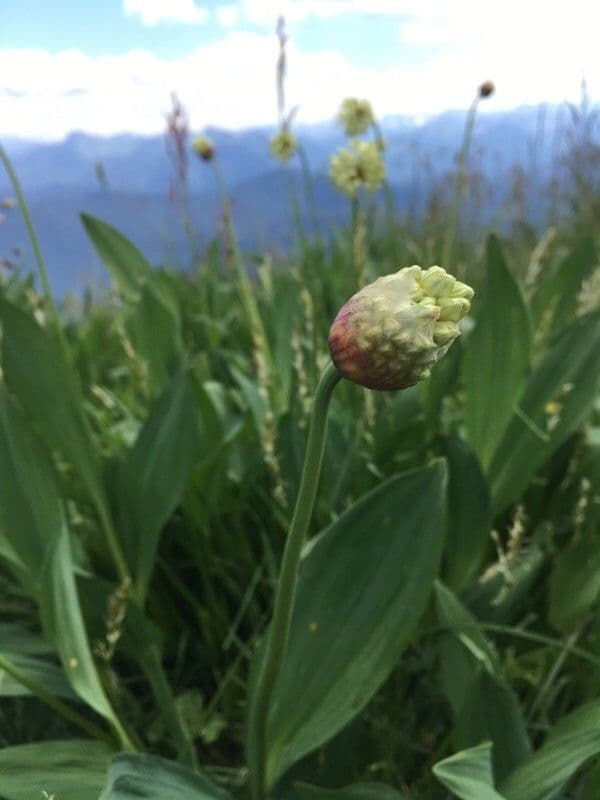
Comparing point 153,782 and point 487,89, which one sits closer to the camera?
point 153,782

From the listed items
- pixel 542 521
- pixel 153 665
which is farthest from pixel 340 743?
pixel 542 521

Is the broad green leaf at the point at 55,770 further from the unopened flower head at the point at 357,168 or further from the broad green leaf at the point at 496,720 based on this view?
the unopened flower head at the point at 357,168

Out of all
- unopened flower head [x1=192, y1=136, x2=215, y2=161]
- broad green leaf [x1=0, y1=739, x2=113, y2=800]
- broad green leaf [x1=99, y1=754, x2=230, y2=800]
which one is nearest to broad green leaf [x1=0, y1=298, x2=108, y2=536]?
broad green leaf [x1=0, y1=739, x2=113, y2=800]

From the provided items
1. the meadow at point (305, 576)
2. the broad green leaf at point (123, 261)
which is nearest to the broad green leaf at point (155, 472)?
the meadow at point (305, 576)

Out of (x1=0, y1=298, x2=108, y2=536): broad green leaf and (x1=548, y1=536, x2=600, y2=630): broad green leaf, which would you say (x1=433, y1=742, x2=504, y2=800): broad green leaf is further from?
(x1=0, y1=298, x2=108, y2=536): broad green leaf

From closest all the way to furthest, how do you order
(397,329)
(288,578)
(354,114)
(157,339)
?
→ (397,329), (288,578), (157,339), (354,114)

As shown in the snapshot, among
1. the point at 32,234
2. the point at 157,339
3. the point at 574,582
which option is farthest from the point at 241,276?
the point at 574,582

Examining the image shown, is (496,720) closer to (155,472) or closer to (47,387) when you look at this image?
(155,472)
